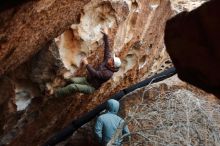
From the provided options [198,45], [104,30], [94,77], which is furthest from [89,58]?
[198,45]

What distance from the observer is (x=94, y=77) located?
9180 mm

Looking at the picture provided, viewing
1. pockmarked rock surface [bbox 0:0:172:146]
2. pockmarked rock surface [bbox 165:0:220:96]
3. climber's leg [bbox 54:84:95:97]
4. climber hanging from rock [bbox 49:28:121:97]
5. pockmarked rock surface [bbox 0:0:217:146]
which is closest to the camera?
pockmarked rock surface [bbox 165:0:220:96]

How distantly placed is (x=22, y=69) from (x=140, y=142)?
2490mm

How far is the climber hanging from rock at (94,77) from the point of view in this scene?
9.02m

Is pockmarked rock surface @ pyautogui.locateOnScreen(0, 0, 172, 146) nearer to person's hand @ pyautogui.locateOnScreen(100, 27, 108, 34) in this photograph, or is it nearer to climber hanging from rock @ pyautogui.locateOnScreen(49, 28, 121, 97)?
→ person's hand @ pyautogui.locateOnScreen(100, 27, 108, 34)

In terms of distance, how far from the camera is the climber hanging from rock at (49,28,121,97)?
9023 mm

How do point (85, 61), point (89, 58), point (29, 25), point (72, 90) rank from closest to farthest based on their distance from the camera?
point (29, 25), point (72, 90), point (85, 61), point (89, 58)

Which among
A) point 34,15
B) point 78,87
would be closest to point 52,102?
point 78,87

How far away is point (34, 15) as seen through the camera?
7023mm

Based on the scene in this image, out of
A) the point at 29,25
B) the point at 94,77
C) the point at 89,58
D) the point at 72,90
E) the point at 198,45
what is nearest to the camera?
the point at 198,45

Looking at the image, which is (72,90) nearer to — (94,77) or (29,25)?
(94,77)

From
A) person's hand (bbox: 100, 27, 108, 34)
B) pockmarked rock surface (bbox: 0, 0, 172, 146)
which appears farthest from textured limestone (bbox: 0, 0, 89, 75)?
person's hand (bbox: 100, 27, 108, 34)

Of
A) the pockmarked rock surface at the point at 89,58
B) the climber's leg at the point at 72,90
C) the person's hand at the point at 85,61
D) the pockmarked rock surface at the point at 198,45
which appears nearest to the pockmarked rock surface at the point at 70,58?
the pockmarked rock surface at the point at 89,58

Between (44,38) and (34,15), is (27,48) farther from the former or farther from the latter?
(34,15)
